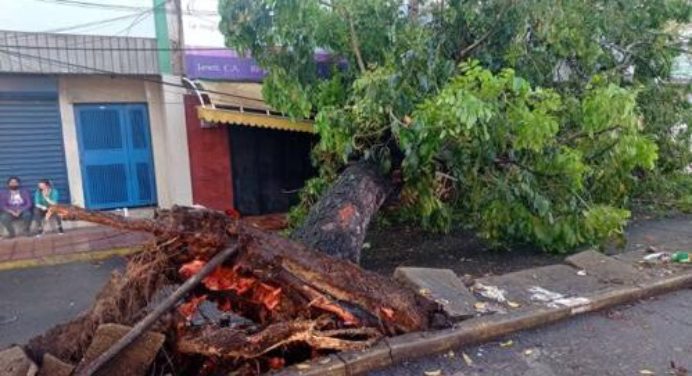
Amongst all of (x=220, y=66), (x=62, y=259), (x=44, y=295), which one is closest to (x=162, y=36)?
(x=220, y=66)

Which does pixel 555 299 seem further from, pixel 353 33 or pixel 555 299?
pixel 353 33

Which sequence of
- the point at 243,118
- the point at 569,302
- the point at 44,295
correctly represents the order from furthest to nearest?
1. the point at 243,118
2. the point at 44,295
3. the point at 569,302

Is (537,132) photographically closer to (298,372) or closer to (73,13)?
(298,372)

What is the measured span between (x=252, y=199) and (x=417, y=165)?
594 centimetres

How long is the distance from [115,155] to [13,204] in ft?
6.16

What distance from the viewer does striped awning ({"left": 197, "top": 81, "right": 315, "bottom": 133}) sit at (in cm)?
916

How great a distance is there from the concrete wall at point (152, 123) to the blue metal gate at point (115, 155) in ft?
0.38

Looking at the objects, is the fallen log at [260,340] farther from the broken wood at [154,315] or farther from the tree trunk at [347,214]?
the tree trunk at [347,214]

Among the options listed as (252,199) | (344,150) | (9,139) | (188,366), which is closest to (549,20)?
(344,150)

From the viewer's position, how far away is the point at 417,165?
5500 mm

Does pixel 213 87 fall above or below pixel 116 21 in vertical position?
below

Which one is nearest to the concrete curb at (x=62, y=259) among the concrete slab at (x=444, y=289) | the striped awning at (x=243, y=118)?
the striped awning at (x=243, y=118)

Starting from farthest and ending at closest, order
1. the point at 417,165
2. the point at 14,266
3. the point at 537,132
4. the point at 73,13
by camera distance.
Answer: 1. the point at 73,13
2. the point at 14,266
3. the point at 417,165
4. the point at 537,132

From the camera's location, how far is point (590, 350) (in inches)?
149
